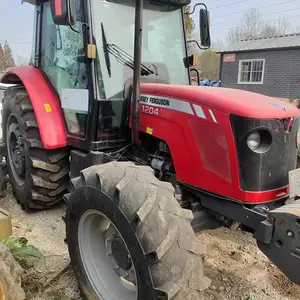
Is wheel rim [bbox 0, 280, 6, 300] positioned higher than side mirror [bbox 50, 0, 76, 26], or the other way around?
side mirror [bbox 50, 0, 76, 26]

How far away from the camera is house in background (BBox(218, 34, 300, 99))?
17984mm

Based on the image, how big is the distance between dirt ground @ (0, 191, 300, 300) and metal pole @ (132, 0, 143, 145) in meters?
1.26

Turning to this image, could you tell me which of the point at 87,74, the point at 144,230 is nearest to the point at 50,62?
the point at 87,74

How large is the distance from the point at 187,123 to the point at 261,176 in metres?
0.64

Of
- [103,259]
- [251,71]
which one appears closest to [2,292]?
[103,259]

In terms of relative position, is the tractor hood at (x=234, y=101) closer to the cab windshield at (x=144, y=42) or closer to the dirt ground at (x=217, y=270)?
the cab windshield at (x=144, y=42)

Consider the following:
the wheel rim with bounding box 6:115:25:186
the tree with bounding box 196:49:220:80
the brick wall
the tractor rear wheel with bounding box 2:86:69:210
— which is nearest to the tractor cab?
the tractor rear wheel with bounding box 2:86:69:210

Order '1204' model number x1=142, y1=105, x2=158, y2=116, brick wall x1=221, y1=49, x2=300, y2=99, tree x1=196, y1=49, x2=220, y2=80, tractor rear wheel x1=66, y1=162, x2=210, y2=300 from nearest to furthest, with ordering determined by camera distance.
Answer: tractor rear wheel x1=66, y1=162, x2=210, y2=300 → '1204' model number x1=142, y1=105, x2=158, y2=116 → brick wall x1=221, y1=49, x2=300, y2=99 → tree x1=196, y1=49, x2=220, y2=80

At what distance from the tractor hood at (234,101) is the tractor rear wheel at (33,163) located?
1.55 m

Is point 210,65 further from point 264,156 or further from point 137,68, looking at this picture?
point 264,156

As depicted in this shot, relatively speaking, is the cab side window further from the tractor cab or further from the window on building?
the window on building

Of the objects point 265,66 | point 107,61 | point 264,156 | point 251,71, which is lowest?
point 264,156

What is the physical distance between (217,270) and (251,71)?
1792cm

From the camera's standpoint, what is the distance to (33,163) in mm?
3801
